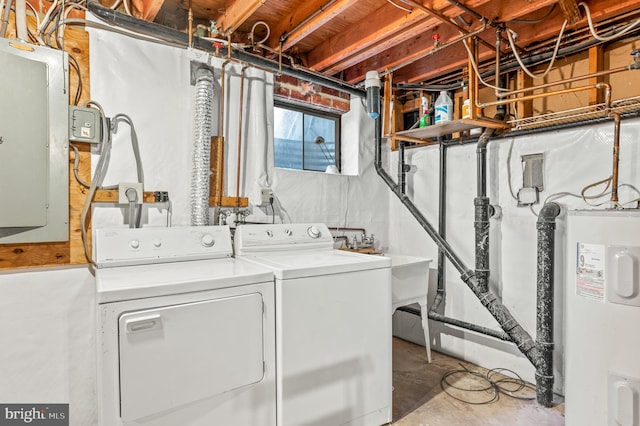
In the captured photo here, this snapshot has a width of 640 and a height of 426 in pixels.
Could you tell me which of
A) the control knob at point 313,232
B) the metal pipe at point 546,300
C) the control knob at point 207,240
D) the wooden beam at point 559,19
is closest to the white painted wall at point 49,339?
the control knob at point 207,240

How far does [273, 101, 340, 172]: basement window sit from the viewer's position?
2.98 metres

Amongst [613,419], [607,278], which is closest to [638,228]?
[607,278]

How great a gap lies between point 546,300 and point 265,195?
6.36 feet

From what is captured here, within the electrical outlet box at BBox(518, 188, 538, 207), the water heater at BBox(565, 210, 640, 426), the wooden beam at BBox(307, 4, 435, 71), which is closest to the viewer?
the water heater at BBox(565, 210, 640, 426)

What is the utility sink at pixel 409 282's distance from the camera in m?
2.43

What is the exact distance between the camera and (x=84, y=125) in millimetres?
1882

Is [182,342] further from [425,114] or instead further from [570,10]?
[570,10]

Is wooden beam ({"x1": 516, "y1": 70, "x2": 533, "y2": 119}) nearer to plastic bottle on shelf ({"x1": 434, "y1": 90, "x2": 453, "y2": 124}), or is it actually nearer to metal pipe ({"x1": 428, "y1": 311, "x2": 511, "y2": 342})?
plastic bottle on shelf ({"x1": 434, "y1": 90, "x2": 453, "y2": 124})

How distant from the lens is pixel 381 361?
76.4 inches

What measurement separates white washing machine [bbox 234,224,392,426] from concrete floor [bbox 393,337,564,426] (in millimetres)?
273

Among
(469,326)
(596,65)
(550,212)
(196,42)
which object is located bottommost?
(469,326)

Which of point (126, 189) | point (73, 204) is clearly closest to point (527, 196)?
point (126, 189)

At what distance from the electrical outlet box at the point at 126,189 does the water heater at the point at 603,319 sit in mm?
2308
